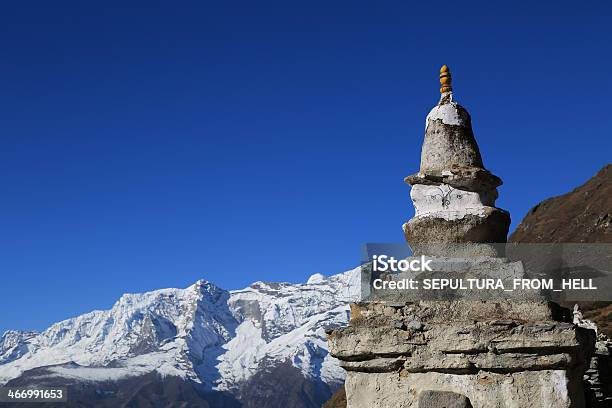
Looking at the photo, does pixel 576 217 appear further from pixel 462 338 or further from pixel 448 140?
pixel 462 338

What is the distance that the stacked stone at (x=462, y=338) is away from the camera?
5.54 metres

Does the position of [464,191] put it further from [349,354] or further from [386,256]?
[349,354]

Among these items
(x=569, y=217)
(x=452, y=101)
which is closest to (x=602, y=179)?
(x=569, y=217)

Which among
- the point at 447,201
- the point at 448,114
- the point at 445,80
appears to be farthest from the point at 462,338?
the point at 445,80

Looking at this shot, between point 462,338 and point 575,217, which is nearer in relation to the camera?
point 462,338

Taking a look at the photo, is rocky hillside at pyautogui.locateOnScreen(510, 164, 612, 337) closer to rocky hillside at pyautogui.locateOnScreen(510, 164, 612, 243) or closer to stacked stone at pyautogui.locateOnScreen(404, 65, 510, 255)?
rocky hillside at pyautogui.locateOnScreen(510, 164, 612, 243)

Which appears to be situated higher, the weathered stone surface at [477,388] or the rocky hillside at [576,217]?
the rocky hillside at [576,217]

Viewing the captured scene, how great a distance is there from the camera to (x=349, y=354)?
5.91m

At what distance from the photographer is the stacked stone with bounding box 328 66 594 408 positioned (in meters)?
5.54

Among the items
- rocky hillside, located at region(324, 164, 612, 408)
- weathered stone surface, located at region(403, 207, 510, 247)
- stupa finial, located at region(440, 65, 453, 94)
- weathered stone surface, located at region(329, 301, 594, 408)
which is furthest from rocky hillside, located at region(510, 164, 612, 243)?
weathered stone surface, located at region(329, 301, 594, 408)

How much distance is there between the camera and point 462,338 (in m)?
5.65

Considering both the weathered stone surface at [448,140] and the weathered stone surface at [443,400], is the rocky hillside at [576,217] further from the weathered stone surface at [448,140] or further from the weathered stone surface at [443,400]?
the weathered stone surface at [443,400]

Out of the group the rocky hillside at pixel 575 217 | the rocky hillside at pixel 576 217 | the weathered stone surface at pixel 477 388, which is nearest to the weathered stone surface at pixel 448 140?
the weathered stone surface at pixel 477 388

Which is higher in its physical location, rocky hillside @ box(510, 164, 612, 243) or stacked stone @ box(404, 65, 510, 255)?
rocky hillside @ box(510, 164, 612, 243)
